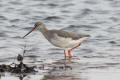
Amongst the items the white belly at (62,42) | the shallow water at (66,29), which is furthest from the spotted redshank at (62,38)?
the shallow water at (66,29)

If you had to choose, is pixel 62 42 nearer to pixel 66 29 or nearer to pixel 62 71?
pixel 62 71

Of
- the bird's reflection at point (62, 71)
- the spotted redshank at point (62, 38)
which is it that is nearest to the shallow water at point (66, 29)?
the bird's reflection at point (62, 71)

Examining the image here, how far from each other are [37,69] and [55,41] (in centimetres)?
156

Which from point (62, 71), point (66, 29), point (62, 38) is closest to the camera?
point (62, 71)

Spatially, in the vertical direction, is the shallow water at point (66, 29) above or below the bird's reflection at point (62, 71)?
above

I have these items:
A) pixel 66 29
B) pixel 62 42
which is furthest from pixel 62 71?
pixel 66 29

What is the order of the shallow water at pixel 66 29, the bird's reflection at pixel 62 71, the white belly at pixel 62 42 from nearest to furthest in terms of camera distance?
the bird's reflection at pixel 62 71, the shallow water at pixel 66 29, the white belly at pixel 62 42

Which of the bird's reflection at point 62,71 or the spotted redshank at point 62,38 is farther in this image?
the spotted redshank at point 62,38

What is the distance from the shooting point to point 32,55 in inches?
438

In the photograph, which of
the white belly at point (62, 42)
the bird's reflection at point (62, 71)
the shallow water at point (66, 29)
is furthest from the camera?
the white belly at point (62, 42)

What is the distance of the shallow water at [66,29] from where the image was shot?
9.09 meters

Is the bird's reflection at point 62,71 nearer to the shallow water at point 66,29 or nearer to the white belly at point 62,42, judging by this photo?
the shallow water at point 66,29

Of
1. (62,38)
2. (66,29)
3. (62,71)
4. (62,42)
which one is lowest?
(62,71)

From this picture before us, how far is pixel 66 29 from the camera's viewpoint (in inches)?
577
